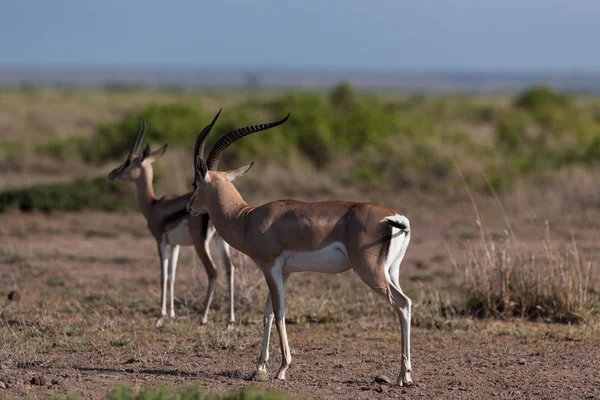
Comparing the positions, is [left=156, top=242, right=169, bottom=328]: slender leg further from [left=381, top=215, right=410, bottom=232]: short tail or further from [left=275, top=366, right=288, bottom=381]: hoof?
[left=381, top=215, right=410, bottom=232]: short tail

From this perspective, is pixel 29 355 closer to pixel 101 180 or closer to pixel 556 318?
pixel 556 318

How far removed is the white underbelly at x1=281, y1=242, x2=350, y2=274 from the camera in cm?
702

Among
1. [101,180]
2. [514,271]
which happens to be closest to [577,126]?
[101,180]

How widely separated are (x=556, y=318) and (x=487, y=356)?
6.14 ft

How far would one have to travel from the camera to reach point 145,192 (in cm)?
1075

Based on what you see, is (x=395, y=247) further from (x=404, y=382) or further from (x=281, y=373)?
(x=281, y=373)

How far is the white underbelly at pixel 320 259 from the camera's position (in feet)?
23.0

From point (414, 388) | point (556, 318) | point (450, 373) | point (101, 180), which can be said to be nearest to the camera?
point (414, 388)

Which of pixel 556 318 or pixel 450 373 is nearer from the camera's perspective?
pixel 450 373

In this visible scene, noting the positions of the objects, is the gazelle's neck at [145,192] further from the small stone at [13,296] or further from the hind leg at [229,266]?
the small stone at [13,296]

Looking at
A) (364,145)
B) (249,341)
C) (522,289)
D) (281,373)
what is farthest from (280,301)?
(364,145)

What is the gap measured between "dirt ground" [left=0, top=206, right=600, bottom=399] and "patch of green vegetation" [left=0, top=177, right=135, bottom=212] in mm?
3950

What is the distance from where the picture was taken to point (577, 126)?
3150 centimetres

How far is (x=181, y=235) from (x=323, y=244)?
3.32 m
